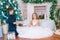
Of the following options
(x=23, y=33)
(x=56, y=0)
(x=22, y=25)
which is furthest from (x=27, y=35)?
(x=56, y=0)

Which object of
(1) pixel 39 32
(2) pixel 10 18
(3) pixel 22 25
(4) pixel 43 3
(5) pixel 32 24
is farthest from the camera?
(4) pixel 43 3

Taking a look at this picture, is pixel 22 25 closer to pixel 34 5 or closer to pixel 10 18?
pixel 34 5

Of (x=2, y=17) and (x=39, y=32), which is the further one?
(x=2, y=17)

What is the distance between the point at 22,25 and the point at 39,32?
0.79 meters

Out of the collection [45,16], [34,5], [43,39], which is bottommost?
[43,39]

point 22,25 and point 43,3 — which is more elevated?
point 43,3

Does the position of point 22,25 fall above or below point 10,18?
below

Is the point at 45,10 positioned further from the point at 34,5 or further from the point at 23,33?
the point at 23,33

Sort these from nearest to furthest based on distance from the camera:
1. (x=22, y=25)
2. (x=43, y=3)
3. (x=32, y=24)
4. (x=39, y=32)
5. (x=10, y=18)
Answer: (x=10, y=18), (x=39, y=32), (x=32, y=24), (x=22, y=25), (x=43, y=3)

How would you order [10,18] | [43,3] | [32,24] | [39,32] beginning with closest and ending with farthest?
[10,18], [39,32], [32,24], [43,3]

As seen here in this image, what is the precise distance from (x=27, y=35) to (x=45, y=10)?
4.40 ft

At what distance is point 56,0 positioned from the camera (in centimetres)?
443

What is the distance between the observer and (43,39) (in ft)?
10.5

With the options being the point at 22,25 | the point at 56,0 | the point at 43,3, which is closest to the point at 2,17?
the point at 22,25
